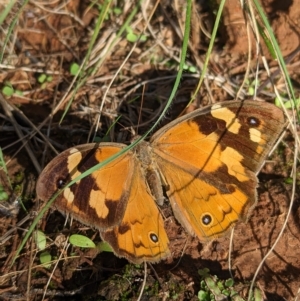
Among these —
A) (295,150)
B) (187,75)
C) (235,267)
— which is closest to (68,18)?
(187,75)

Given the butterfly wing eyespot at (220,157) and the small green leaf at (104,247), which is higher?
the butterfly wing eyespot at (220,157)

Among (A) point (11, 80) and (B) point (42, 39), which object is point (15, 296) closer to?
(A) point (11, 80)

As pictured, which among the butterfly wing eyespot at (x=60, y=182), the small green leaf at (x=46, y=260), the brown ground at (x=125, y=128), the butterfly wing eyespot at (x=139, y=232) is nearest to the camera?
the butterfly wing eyespot at (x=60, y=182)

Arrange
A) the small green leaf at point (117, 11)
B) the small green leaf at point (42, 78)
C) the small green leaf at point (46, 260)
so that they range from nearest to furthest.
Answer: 1. the small green leaf at point (46, 260)
2. the small green leaf at point (42, 78)
3. the small green leaf at point (117, 11)

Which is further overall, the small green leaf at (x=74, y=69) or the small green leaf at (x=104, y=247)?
the small green leaf at (x=74, y=69)

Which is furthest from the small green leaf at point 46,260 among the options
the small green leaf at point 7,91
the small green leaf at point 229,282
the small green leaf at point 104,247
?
the small green leaf at point 7,91

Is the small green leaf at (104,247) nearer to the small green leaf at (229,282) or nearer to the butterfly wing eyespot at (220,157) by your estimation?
the butterfly wing eyespot at (220,157)

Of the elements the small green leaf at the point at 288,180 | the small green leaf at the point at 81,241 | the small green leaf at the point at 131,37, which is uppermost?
the small green leaf at the point at 131,37

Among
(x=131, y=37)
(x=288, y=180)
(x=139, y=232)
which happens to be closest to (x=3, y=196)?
(x=139, y=232)
